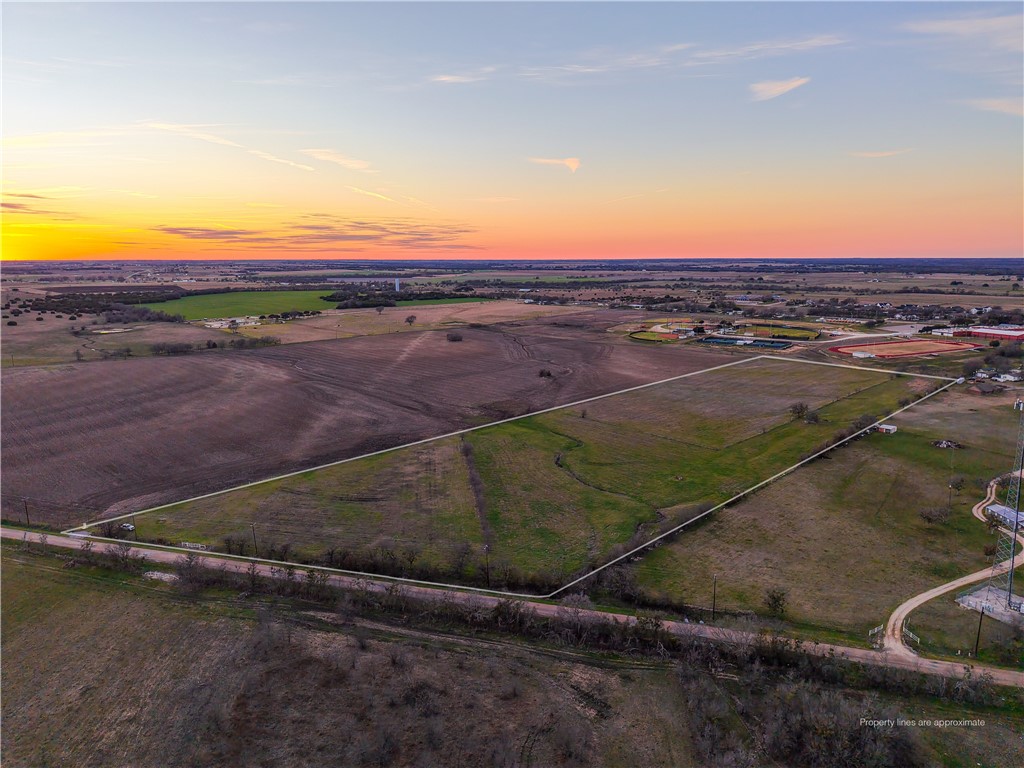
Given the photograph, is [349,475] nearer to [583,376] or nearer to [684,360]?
[583,376]

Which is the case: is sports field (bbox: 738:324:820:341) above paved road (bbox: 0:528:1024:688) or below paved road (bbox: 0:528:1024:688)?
above

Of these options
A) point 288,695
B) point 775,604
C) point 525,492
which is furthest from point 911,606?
point 288,695

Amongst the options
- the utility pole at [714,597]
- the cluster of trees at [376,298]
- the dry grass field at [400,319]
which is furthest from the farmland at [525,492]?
the cluster of trees at [376,298]

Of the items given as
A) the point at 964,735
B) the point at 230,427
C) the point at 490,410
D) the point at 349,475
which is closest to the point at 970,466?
the point at 964,735

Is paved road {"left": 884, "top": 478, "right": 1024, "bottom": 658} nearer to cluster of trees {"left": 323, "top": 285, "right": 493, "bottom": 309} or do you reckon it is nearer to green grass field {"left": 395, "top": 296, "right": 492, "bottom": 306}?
cluster of trees {"left": 323, "top": 285, "right": 493, "bottom": 309}

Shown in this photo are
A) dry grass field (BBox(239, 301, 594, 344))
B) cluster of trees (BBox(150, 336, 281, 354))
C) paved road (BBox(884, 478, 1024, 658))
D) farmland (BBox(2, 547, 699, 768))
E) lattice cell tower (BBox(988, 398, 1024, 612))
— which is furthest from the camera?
dry grass field (BBox(239, 301, 594, 344))
